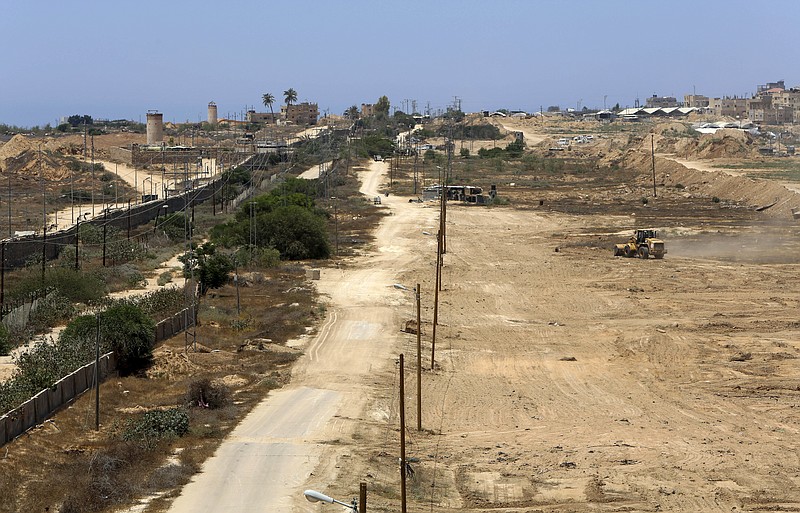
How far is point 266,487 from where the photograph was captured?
2080cm

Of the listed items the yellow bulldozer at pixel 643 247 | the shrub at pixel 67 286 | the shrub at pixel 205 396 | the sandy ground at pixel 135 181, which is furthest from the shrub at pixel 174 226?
the shrub at pixel 205 396

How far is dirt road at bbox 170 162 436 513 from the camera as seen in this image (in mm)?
20406

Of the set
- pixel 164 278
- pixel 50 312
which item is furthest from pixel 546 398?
pixel 164 278

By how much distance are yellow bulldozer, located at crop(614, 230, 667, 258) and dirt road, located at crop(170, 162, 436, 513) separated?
14.0m

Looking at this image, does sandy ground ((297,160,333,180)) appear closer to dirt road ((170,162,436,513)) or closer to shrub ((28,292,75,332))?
dirt road ((170,162,436,513))

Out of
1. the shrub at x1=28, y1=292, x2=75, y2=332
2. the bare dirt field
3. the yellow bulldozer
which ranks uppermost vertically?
the shrub at x1=28, y1=292, x2=75, y2=332

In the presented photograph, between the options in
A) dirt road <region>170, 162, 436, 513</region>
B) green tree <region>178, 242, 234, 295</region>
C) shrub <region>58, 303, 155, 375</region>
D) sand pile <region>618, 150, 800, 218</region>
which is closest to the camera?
dirt road <region>170, 162, 436, 513</region>

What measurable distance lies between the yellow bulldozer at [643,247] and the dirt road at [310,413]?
13957 millimetres

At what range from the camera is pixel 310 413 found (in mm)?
27078

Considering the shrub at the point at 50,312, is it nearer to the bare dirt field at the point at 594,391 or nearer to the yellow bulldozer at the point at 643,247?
the bare dirt field at the point at 594,391

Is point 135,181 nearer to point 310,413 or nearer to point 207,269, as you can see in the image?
point 207,269

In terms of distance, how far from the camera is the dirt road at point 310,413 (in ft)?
66.9

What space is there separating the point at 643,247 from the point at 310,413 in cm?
3389

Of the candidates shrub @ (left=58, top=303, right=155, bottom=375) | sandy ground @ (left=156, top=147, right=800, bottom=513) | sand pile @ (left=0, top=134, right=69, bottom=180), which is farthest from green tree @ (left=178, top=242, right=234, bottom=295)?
sand pile @ (left=0, top=134, right=69, bottom=180)
